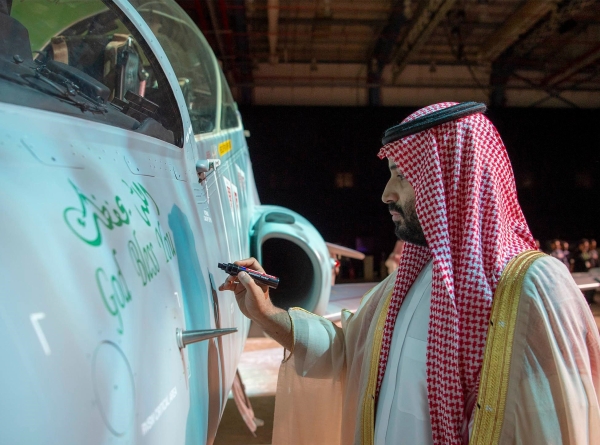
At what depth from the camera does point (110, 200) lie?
3.25 feet

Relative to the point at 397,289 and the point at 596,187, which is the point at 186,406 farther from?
the point at 596,187

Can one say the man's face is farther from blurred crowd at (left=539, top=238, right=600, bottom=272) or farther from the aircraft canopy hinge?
blurred crowd at (left=539, top=238, right=600, bottom=272)

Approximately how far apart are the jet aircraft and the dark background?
10504 millimetres

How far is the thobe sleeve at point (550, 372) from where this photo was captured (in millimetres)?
1162

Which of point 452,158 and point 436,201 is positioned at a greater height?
point 452,158

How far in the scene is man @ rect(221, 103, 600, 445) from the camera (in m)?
1.20

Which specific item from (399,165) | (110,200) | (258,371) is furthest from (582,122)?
(110,200)

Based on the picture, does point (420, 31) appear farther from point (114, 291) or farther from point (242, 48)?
point (114, 291)

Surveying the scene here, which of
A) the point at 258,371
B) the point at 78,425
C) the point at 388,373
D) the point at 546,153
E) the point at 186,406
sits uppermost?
the point at 78,425

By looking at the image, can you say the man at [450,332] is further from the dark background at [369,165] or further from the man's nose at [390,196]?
the dark background at [369,165]

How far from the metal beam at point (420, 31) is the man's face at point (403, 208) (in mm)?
7806

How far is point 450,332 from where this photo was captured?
1.32 m

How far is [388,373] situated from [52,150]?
1057 millimetres

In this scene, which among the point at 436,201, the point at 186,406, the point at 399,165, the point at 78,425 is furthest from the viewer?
the point at 399,165
